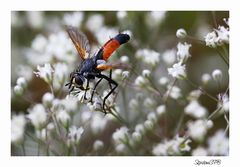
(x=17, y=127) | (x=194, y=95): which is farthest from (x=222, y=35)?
(x=17, y=127)

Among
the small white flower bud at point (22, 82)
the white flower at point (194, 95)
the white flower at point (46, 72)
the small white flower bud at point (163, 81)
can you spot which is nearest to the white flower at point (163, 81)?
the small white flower bud at point (163, 81)

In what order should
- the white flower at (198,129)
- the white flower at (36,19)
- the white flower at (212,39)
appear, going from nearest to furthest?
the white flower at (212,39) → the white flower at (198,129) → the white flower at (36,19)

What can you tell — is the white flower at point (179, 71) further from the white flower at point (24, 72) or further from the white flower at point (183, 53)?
the white flower at point (24, 72)

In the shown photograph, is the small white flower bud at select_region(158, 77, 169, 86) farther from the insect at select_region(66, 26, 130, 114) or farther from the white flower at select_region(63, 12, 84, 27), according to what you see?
the white flower at select_region(63, 12, 84, 27)

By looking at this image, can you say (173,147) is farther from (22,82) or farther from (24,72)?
(24,72)

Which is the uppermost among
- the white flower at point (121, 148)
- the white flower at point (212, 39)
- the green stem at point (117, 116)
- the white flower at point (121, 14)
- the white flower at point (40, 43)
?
the white flower at point (121, 14)

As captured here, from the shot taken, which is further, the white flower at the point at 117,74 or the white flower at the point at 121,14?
the white flower at the point at 121,14

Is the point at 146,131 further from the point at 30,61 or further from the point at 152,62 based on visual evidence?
the point at 30,61
